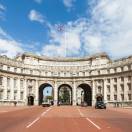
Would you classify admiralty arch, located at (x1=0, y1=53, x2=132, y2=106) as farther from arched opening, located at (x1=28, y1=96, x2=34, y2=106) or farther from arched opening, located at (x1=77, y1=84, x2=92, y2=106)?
arched opening, located at (x1=77, y1=84, x2=92, y2=106)

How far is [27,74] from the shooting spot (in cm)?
11406

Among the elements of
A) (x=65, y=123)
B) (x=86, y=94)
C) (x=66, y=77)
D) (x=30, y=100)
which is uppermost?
(x=66, y=77)

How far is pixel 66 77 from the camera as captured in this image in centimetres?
12219

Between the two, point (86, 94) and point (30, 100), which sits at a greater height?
point (86, 94)

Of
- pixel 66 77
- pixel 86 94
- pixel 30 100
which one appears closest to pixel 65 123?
pixel 30 100

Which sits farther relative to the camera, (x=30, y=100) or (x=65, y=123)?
(x=30, y=100)

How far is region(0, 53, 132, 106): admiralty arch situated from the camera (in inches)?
3932

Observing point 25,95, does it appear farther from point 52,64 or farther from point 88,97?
point 88,97

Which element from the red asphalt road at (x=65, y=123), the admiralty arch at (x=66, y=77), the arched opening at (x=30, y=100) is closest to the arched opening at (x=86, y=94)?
the admiralty arch at (x=66, y=77)

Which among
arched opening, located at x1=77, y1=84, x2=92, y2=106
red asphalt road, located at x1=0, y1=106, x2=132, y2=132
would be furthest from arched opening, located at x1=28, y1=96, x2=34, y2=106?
red asphalt road, located at x1=0, y1=106, x2=132, y2=132

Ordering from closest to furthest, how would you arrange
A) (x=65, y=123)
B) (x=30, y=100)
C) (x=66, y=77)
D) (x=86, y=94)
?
(x=65, y=123) < (x=30, y=100) < (x=66, y=77) < (x=86, y=94)

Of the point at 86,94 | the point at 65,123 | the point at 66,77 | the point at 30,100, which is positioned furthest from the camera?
the point at 86,94

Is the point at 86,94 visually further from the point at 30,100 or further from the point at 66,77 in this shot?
the point at 30,100

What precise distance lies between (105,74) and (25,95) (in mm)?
29085
